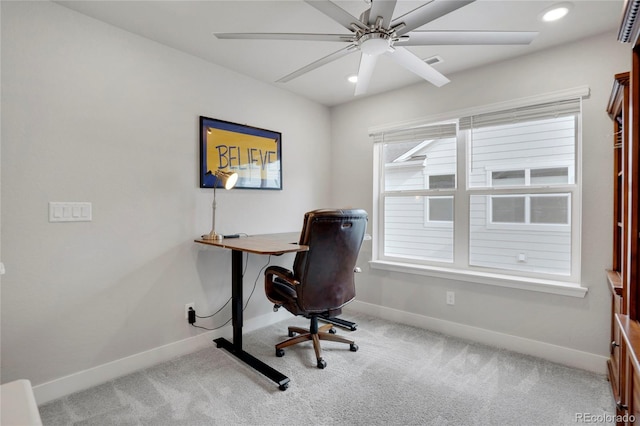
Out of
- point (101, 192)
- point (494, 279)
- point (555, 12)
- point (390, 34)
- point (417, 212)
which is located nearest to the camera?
point (390, 34)

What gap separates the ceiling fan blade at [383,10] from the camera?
53.4 inches

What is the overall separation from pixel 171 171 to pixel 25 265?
105 cm

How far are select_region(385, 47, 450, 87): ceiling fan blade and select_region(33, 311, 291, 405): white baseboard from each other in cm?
253

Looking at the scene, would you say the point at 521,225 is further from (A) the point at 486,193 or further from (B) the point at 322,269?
(B) the point at 322,269

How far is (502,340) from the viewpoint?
2596 millimetres

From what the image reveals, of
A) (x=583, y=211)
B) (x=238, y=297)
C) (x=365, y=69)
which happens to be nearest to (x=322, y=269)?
(x=238, y=297)

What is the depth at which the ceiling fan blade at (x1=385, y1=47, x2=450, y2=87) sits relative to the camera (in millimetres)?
1811

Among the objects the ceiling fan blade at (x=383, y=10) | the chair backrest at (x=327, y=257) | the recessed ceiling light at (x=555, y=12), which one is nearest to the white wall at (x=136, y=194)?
the recessed ceiling light at (x=555, y=12)

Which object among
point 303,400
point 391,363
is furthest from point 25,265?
point 391,363

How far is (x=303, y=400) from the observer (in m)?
1.91

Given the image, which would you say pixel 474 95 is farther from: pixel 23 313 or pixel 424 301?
pixel 23 313

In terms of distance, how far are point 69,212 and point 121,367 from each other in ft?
3.65

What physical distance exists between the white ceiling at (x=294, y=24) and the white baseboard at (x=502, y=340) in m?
2.27

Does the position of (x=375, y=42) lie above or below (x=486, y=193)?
above
